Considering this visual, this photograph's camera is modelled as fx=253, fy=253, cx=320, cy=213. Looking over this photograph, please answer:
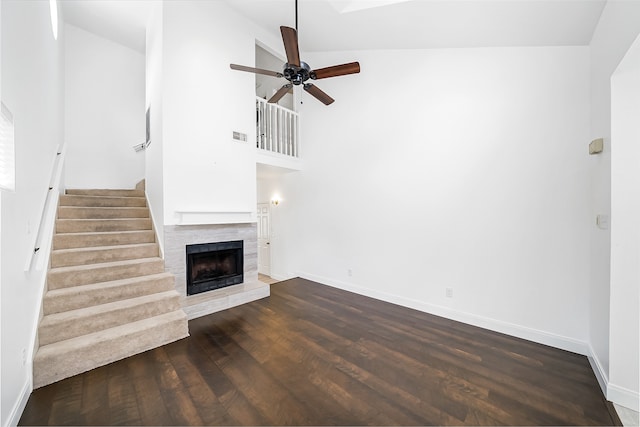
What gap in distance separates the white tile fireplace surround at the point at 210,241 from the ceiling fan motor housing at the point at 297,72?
2.55m

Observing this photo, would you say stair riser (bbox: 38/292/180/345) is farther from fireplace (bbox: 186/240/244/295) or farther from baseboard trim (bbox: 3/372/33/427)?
fireplace (bbox: 186/240/244/295)

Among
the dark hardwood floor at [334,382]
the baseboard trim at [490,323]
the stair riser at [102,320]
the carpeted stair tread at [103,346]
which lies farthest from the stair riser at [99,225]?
the baseboard trim at [490,323]

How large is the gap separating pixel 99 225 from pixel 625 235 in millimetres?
5979

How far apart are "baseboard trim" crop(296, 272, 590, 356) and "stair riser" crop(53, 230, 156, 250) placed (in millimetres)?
3530

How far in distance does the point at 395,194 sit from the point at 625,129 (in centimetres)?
238

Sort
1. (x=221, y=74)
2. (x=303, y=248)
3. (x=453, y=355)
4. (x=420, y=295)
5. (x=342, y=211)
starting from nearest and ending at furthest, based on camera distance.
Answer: (x=453, y=355) < (x=420, y=295) < (x=221, y=74) < (x=342, y=211) < (x=303, y=248)

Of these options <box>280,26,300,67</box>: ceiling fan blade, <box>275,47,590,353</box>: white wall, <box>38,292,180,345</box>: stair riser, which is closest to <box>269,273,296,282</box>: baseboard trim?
<box>275,47,590,353</box>: white wall

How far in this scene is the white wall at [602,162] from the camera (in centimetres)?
200

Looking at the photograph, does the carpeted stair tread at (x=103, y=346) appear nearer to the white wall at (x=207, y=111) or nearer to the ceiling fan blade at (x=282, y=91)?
the white wall at (x=207, y=111)

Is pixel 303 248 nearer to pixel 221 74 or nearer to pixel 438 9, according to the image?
pixel 221 74

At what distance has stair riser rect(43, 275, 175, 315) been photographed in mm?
2648

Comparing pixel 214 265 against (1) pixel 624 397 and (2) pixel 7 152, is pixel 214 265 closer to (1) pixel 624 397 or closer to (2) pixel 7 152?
(2) pixel 7 152

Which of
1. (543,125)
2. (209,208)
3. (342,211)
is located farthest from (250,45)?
(543,125)

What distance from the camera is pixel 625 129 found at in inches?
79.9
